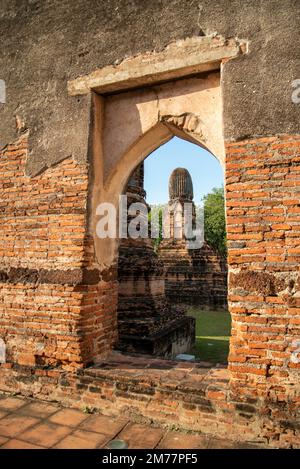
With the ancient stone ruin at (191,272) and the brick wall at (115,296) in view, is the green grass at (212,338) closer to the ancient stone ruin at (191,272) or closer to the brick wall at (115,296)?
the ancient stone ruin at (191,272)

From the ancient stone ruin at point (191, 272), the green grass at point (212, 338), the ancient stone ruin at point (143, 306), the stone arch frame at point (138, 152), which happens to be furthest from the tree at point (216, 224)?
the stone arch frame at point (138, 152)

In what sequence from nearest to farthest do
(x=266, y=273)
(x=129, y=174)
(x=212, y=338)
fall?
(x=266, y=273)
(x=129, y=174)
(x=212, y=338)

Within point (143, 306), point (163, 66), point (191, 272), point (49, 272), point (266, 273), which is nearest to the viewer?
point (266, 273)

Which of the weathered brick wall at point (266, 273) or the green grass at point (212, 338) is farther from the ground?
the weathered brick wall at point (266, 273)

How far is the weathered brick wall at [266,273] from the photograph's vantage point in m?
3.00

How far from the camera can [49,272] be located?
158 inches

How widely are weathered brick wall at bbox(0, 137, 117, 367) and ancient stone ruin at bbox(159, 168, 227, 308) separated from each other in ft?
37.7

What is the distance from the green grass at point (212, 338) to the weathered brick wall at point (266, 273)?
9.06ft

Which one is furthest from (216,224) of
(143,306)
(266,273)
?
(266,273)

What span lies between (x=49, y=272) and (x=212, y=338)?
230 inches

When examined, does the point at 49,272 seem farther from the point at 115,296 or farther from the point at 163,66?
the point at 163,66

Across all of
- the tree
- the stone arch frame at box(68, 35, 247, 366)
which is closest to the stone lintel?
the stone arch frame at box(68, 35, 247, 366)

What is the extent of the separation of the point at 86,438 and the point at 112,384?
2.11 feet

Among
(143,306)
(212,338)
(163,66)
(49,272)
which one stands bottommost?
(212,338)
